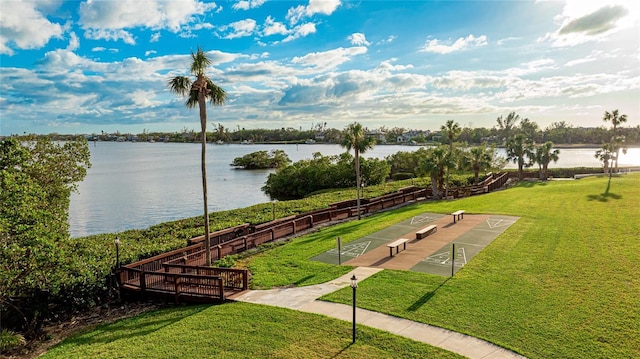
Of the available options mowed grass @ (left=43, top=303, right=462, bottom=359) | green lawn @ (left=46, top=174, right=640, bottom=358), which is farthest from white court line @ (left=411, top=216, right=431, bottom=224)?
mowed grass @ (left=43, top=303, right=462, bottom=359)

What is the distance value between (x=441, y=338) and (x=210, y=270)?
9.33m

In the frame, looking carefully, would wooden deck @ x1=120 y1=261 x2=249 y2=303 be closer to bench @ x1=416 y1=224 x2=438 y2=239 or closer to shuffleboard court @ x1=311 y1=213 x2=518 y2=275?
shuffleboard court @ x1=311 y1=213 x2=518 y2=275

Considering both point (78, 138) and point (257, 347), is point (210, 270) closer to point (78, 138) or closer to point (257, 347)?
point (257, 347)

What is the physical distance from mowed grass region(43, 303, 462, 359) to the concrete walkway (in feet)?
1.40

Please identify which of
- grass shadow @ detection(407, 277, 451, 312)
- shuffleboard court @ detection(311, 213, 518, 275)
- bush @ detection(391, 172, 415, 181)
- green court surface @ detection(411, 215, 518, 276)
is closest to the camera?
grass shadow @ detection(407, 277, 451, 312)

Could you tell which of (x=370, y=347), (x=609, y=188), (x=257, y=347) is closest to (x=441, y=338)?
(x=370, y=347)

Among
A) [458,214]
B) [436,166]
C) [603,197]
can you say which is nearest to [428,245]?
[458,214]

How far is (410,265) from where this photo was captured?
55.0ft

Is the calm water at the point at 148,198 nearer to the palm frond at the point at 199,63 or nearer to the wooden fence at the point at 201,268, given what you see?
the wooden fence at the point at 201,268

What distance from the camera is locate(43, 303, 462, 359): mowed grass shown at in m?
10.1

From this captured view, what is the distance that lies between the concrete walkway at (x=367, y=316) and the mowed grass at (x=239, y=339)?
43 centimetres

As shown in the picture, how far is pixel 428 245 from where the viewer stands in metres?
19.9

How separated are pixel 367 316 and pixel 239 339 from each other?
3.89 m

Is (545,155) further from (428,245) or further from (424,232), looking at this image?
(428,245)
